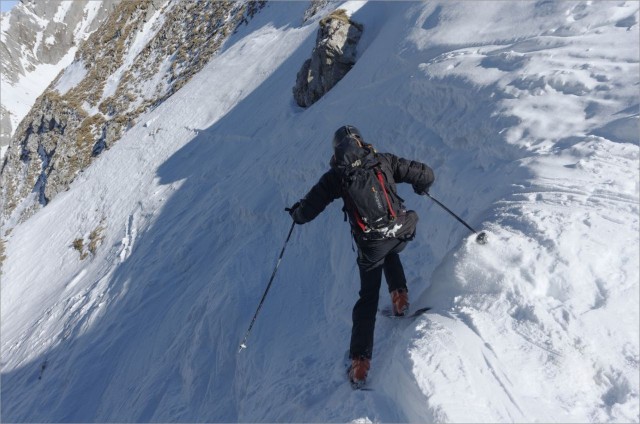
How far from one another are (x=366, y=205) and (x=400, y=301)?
47.1 inches

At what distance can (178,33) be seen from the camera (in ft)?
97.8

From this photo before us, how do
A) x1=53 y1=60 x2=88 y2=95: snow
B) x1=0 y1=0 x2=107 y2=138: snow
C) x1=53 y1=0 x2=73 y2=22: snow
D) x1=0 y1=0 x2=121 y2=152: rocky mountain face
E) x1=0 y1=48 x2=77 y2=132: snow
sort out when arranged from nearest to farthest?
x1=53 y1=60 x2=88 y2=95: snow, x1=0 y1=48 x2=77 y2=132: snow, x1=0 y1=0 x2=107 y2=138: snow, x1=0 y1=0 x2=121 y2=152: rocky mountain face, x1=53 y1=0 x2=73 y2=22: snow

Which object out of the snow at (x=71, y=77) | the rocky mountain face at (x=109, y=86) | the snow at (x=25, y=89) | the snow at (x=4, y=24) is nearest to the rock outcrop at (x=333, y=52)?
the rocky mountain face at (x=109, y=86)

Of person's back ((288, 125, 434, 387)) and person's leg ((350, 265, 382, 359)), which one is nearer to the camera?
person's back ((288, 125, 434, 387))

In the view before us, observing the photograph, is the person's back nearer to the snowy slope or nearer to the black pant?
the black pant

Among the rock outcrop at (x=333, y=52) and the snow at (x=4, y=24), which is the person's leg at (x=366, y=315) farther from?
the snow at (x=4, y=24)

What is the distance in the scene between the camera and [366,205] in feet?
14.3

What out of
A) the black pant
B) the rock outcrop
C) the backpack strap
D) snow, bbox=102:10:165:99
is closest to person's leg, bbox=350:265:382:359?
the black pant

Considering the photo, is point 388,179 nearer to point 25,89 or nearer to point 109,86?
point 109,86

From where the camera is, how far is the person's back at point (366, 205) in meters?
4.36

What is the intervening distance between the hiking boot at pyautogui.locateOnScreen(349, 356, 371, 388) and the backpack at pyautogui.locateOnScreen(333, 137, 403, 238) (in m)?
1.11

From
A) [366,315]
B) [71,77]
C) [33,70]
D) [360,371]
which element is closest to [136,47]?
[71,77]

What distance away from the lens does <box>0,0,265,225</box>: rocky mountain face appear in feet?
87.0

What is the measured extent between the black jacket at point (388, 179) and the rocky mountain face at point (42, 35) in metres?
88.4
